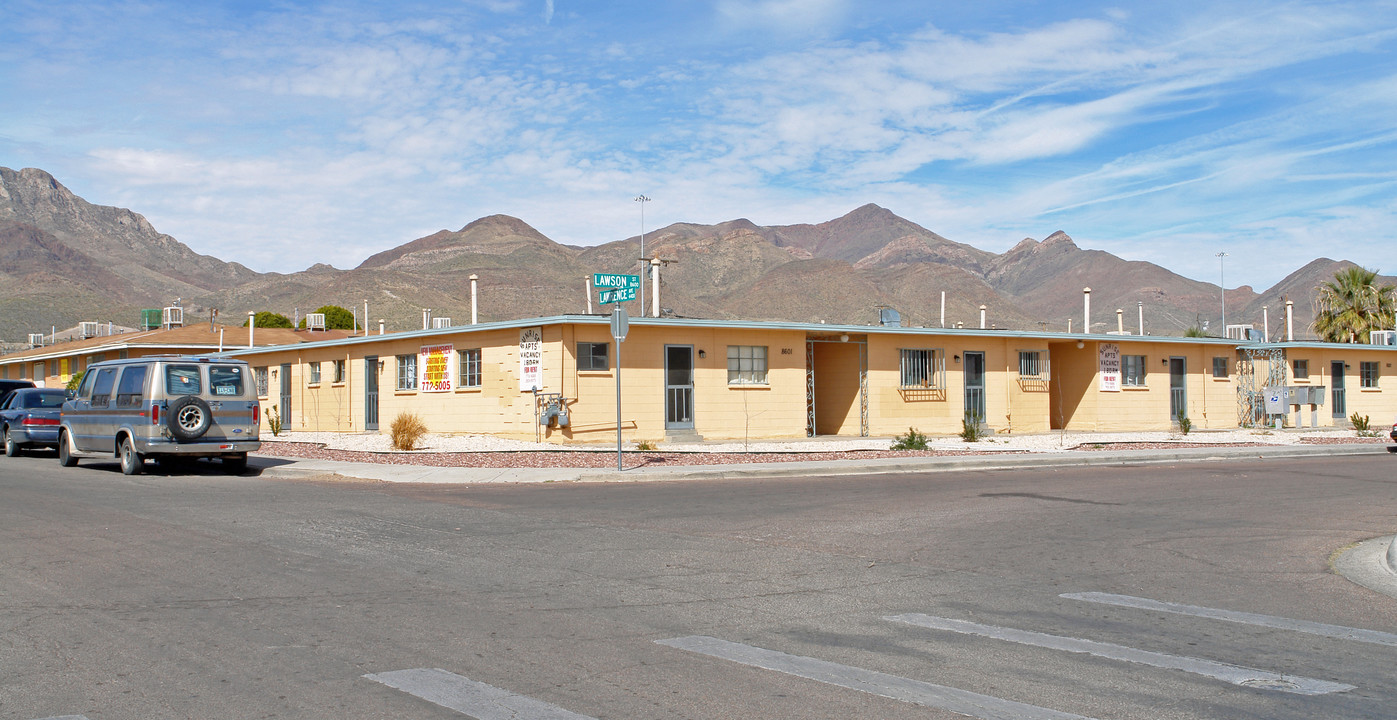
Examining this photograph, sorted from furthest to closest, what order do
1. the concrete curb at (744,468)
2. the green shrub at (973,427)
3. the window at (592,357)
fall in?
the green shrub at (973,427) < the window at (592,357) < the concrete curb at (744,468)

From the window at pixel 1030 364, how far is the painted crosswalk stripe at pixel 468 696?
98.0ft

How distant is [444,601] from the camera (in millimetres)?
7887

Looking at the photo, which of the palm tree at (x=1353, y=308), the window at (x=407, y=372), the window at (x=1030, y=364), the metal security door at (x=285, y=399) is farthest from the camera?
the palm tree at (x=1353, y=308)

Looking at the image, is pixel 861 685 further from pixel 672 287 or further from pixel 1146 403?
pixel 672 287

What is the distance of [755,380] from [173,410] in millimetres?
14674

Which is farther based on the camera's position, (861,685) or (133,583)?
(133,583)

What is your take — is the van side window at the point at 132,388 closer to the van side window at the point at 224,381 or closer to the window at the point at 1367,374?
the van side window at the point at 224,381

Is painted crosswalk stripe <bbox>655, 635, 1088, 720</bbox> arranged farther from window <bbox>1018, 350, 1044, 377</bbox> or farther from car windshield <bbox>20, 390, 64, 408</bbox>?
window <bbox>1018, 350, 1044, 377</bbox>

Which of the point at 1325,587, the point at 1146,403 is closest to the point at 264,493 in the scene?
the point at 1325,587

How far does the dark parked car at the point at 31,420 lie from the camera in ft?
79.0

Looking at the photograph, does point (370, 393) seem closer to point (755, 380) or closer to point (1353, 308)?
point (755, 380)

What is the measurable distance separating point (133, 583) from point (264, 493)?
7319 mm

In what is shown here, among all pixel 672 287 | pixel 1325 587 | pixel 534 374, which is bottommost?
pixel 1325 587

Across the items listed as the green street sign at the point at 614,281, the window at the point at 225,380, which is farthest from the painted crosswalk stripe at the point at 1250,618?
the green street sign at the point at 614,281
